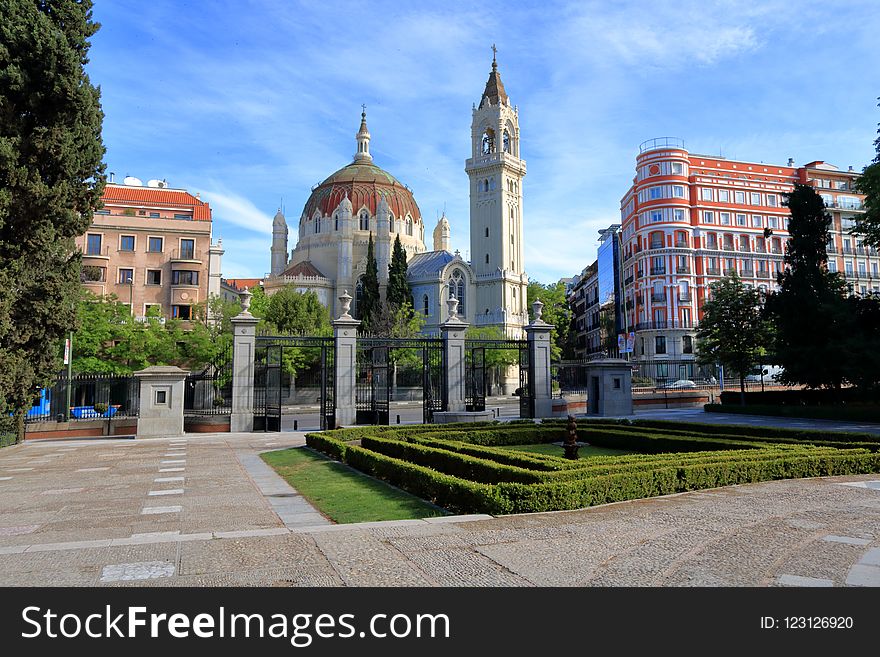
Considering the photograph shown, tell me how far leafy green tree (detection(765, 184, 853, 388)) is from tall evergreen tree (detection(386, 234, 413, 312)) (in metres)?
40.8

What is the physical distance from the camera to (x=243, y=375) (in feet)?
73.6

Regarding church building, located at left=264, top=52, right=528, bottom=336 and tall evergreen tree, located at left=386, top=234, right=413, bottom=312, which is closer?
tall evergreen tree, located at left=386, top=234, right=413, bottom=312

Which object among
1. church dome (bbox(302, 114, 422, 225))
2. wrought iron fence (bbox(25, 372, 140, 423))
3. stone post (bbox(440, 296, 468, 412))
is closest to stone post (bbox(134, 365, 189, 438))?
wrought iron fence (bbox(25, 372, 140, 423))

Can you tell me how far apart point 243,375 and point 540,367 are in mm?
11598

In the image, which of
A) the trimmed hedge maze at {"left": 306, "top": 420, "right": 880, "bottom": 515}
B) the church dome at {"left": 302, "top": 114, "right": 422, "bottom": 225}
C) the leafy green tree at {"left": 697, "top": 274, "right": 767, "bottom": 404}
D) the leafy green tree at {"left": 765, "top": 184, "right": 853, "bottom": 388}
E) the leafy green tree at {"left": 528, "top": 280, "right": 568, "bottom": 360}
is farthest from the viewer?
the church dome at {"left": 302, "top": 114, "right": 422, "bottom": 225}

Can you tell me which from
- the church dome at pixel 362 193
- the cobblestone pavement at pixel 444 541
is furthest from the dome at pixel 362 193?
the cobblestone pavement at pixel 444 541

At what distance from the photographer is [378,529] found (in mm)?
7141

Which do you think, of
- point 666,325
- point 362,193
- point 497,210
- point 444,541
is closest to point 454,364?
point 444,541

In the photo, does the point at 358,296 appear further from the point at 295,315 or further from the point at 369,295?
the point at 295,315

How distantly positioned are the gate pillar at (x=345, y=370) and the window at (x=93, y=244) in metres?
32.3

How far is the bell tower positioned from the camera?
230ft

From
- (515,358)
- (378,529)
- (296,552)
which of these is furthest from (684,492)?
(515,358)

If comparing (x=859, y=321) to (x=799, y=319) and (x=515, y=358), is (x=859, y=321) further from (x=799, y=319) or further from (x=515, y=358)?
(x=515, y=358)

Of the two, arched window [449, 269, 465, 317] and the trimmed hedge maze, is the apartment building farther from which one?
the trimmed hedge maze
